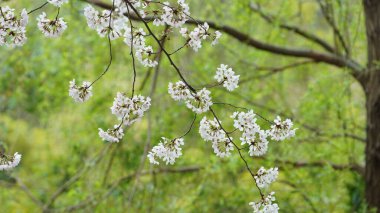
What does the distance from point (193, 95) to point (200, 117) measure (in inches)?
109

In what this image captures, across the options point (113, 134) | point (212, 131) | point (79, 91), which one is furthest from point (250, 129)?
point (79, 91)

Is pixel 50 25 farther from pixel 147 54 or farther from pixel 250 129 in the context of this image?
pixel 250 129

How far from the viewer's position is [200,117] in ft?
15.5

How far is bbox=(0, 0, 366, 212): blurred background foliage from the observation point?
13.6 feet

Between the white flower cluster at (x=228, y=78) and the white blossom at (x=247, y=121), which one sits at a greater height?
the white flower cluster at (x=228, y=78)

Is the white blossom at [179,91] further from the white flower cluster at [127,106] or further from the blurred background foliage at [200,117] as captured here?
the blurred background foliage at [200,117]

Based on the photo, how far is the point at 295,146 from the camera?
425 centimetres

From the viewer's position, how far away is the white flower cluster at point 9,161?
2.08 meters

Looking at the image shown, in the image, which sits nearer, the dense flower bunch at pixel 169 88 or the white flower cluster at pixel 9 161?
the dense flower bunch at pixel 169 88

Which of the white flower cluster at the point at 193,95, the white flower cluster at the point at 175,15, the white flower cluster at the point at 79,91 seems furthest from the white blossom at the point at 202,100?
the white flower cluster at the point at 79,91

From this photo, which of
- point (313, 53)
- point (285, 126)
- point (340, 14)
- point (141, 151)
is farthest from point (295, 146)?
point (285, 126)

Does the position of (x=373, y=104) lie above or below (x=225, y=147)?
above

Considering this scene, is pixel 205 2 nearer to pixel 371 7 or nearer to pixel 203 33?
pixel 371 7

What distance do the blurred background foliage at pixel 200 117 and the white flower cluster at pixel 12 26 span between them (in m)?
1.79
